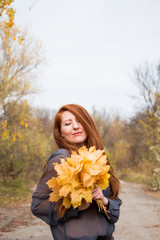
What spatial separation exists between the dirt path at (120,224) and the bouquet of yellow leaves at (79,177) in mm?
4938

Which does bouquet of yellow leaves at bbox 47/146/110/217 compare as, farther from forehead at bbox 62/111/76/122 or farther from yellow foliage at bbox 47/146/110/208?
forehead at bbox 62/111/76/122

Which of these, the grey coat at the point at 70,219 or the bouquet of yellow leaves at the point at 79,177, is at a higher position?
the bouquet of yellow leaves at the point at 79,177

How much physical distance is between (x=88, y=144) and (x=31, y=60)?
12.6m

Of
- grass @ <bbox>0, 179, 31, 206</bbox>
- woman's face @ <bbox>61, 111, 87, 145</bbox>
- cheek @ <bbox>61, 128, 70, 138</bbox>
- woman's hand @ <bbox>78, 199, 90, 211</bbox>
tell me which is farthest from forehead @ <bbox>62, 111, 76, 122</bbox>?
grass @ <bbox>0, 179, 31, 206</bbox>

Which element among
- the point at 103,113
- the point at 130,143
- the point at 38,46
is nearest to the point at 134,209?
the point at 38,46

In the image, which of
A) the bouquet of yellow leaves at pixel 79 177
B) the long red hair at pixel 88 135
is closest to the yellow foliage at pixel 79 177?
the bouquet of yellow leaves at pixel 79 177

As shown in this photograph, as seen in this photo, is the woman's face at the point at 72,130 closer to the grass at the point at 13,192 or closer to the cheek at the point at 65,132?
the cheek at the point at 65,132

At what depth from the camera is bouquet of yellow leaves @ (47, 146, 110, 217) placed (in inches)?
76.0

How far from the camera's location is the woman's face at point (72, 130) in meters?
2.70

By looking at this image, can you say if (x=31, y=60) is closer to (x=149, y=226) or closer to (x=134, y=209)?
(x=134, y=209)

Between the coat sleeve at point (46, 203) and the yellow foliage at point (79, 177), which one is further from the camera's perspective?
the coat sleeve at point (46, 203)

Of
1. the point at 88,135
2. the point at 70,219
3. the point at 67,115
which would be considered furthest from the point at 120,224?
the point at 70,219

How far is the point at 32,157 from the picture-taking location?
1441cm

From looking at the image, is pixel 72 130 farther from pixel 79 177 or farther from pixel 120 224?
pixel 120 224
